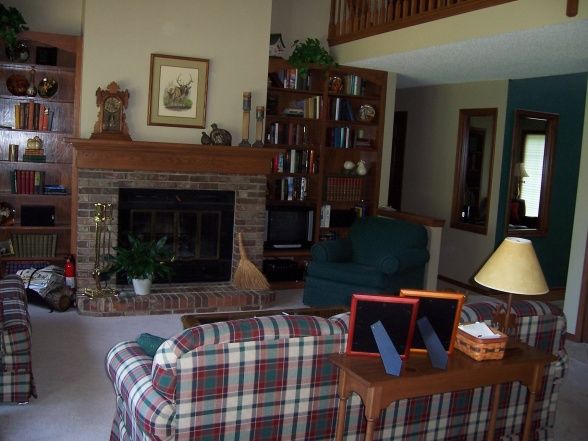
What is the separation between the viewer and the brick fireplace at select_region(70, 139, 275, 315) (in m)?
5.62

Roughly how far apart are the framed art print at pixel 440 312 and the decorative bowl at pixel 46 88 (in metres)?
4.71

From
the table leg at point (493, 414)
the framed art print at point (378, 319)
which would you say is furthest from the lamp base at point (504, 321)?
the framed art print at point (378, 319)

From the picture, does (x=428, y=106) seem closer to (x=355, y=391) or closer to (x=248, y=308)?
(x=248, y=308)

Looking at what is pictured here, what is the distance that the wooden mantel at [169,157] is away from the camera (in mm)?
5605

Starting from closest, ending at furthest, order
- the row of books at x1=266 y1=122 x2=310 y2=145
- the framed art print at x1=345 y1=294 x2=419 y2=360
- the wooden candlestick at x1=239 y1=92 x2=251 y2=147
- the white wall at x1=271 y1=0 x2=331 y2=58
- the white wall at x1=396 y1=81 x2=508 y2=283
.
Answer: the framed art print at x1=345 y1=294 x2=419 y2=360
the wooden candlestick at x1=239 y1=92 x2=251 y2=147
the row of books at x1=266 y1=122 x2=310 y2=145
the white wall at x1=271 y1=0 x2=331 y2=58
the white wall at x1=396 y1=81 x2=508 y2=283

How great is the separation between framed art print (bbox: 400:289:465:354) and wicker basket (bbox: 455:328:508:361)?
6 cm

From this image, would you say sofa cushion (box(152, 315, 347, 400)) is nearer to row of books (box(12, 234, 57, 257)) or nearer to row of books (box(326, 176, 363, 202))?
row of books (box(12, 234, 57, 257))

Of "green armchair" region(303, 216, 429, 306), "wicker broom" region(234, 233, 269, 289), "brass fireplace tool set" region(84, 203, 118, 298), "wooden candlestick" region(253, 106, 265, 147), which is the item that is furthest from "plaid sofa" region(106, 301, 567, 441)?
"wooden candlestick" region(253, 106, 265, 147)

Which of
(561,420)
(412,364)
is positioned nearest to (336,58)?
(561,420)

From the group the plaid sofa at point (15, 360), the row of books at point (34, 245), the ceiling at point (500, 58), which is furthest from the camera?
the row of books at point (34, 245)

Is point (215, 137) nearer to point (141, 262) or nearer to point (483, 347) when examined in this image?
point (141, 262)

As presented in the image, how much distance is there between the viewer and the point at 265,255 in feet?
22.1

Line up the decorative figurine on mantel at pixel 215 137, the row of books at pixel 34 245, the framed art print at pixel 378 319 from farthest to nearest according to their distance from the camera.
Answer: the row of books at pixel 34 245
the decorative figurine on mantel at pixel 215 137
the framed art print at pixel 378 319

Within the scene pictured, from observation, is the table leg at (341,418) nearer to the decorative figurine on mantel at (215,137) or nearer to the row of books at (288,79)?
the decorative figurine on mantel at (215,137)
